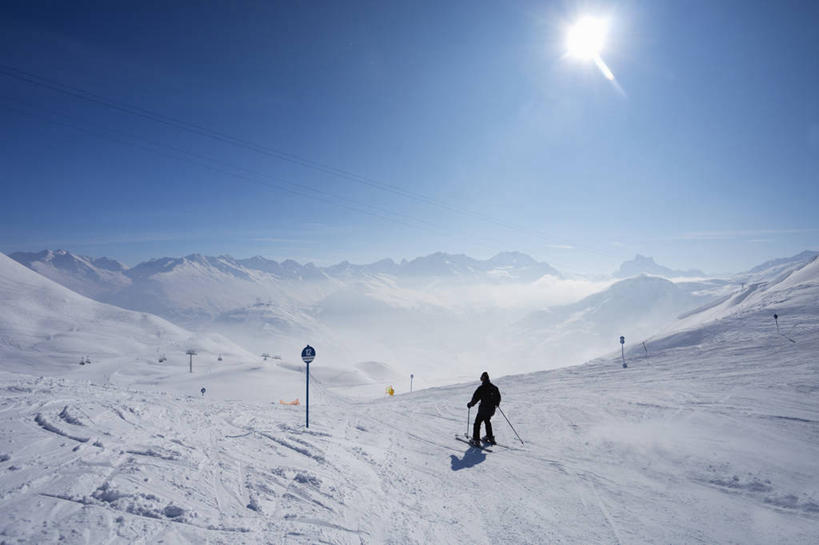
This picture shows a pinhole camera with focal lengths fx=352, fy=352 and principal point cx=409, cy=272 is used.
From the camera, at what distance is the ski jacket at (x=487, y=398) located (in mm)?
9969

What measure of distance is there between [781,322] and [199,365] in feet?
214

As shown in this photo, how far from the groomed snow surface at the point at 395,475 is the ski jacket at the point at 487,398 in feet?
3.56

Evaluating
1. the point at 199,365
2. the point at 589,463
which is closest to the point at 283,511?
the point at 589,463

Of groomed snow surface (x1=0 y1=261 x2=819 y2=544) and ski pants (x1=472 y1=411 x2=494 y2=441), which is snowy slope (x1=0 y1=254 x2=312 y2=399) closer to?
groomed snow surface (x1=0 y1=261 x2=819 y2=544)

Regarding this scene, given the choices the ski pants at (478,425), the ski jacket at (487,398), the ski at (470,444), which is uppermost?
the ski jacket at (487,398)

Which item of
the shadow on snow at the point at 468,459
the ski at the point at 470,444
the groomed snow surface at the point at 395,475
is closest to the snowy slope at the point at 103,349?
the groomed snow surface at the point at 395,475

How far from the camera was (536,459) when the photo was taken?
8719 mm

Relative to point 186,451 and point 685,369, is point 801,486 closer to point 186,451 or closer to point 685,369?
point 186,451

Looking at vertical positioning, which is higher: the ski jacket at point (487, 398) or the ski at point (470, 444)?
the ski jacket at point (487, 398)

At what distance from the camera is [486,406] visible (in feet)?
32.8

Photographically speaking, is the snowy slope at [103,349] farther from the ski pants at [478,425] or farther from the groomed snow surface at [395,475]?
the ski pants at [478,425]

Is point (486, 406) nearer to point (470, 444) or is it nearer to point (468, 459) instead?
point (470, 444)

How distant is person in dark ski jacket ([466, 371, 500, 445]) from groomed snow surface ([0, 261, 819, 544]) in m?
0.50

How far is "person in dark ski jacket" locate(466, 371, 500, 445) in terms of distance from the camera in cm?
987
